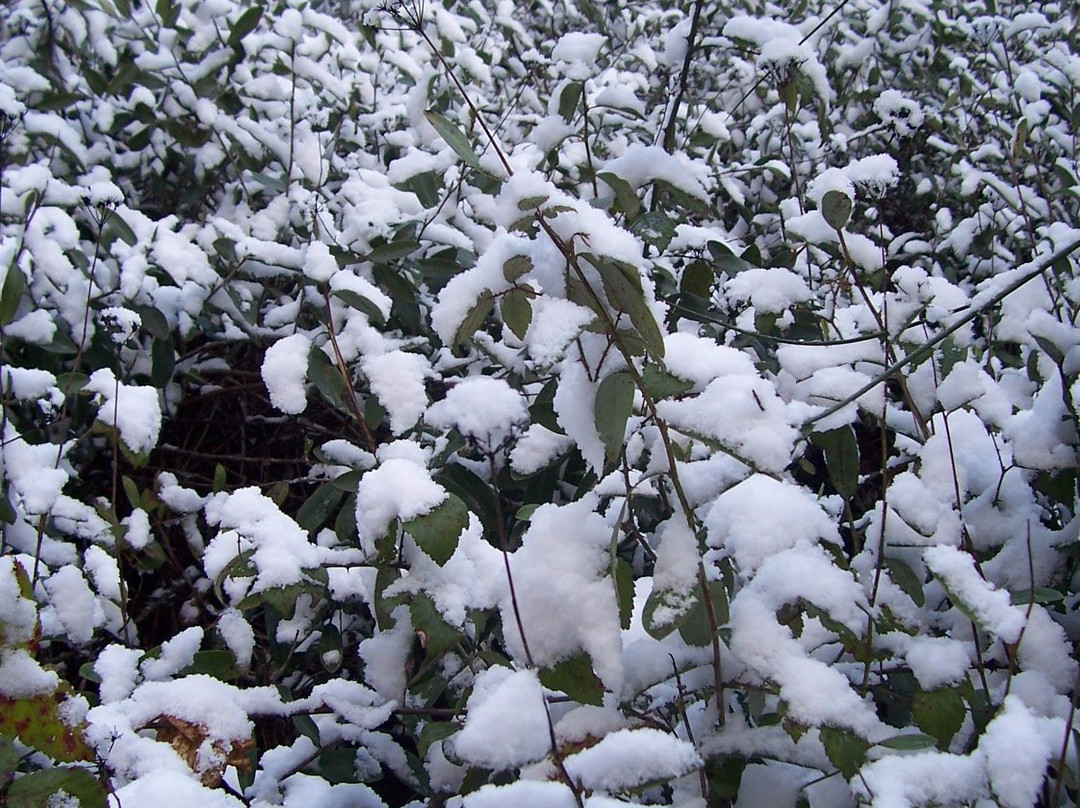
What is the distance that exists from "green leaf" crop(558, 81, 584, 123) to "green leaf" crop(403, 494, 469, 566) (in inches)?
29.4

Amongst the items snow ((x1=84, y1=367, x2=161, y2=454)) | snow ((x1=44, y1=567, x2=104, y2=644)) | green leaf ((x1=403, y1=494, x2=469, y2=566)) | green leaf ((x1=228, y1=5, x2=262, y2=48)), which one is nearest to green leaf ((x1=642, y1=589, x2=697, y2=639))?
green leaf ((x1=403, y1=494, x2=469, y2=566))

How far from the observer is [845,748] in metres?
0.68

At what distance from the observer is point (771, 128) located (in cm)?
265

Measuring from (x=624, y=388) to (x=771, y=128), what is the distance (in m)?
2.24

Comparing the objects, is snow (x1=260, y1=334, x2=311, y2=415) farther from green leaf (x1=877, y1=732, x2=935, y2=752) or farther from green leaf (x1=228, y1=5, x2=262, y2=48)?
green leaf (x1=228, y1=5, x2=262, y2=48)

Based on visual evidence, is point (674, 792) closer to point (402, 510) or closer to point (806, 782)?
point (806, 782)

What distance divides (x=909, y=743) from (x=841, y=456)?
1.36 feet

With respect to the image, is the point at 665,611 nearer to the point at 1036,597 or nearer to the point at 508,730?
the point at 508,730

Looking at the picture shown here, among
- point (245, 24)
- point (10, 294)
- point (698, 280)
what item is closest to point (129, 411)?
point (10, 294)

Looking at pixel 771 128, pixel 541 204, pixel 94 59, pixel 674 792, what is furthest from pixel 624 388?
pixel 94 59

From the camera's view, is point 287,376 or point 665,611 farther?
point 287,376

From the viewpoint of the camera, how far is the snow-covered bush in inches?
29.6

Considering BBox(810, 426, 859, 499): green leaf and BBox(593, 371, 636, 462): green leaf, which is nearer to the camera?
BBox(593, 371, 636, 462): green leaf

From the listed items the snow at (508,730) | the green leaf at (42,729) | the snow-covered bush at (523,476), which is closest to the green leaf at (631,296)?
the snow-covered bush at (523,476)
